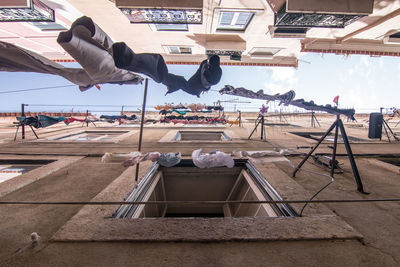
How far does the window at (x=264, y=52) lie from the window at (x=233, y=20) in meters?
2.49

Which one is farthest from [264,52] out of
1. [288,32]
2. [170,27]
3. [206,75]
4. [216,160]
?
[216,160]

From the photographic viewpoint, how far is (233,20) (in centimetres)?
823

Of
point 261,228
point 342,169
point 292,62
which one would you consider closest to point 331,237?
point 261,228

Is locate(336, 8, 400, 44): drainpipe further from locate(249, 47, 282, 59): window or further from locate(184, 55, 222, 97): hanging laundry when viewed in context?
locate(184, 55, 222, 97): hanging laundry

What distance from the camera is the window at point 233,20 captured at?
7.76 m

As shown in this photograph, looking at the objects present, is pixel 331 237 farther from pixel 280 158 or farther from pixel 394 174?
pixel 394 174

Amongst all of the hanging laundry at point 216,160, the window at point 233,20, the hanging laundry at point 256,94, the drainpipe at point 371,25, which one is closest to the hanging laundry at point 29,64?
the hanging laundry at point 216,160

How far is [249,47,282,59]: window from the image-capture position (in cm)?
1068

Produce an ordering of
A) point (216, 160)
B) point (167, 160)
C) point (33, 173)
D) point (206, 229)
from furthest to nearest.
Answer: point (33, 173) < point (167, 160) < point (216, 160) < point (206, 229)

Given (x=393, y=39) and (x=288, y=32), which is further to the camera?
(x=393, y=39)

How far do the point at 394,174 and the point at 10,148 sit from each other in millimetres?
13831

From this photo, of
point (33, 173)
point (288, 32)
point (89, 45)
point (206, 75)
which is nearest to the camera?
point (89, 45)

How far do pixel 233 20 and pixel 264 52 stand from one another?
14.0 feet

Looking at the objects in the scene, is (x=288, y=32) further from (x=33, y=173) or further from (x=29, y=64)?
(x=33, y=173)
